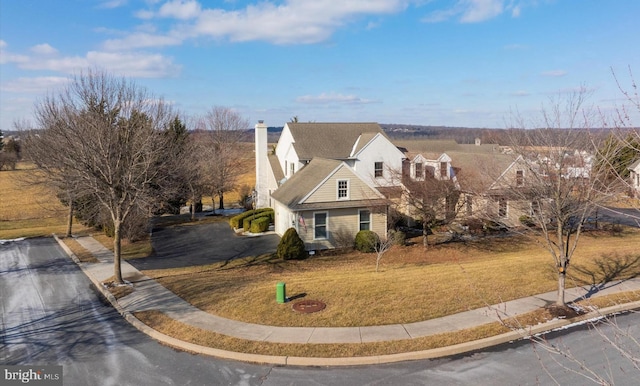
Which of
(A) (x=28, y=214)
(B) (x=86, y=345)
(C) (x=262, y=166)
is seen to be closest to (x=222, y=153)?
(C) (x=262, y=166)

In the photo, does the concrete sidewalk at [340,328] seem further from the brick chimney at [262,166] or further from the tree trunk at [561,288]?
the brick chimney at [262,166]

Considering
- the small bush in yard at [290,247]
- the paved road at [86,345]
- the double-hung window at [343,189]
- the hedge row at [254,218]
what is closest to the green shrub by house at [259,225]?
the hedge row at [254,218]

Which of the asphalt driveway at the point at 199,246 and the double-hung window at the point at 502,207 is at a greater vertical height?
the double-hung window at the point at 502,207

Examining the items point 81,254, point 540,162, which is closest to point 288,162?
point 81,254

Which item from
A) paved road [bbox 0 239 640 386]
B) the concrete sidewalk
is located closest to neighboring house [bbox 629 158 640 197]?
paved road [bbox 0 239 640 386]

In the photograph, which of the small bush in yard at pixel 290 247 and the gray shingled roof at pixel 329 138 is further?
the gray shingled roof at pixel 329 138

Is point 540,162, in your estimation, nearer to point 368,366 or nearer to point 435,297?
point 435,297
